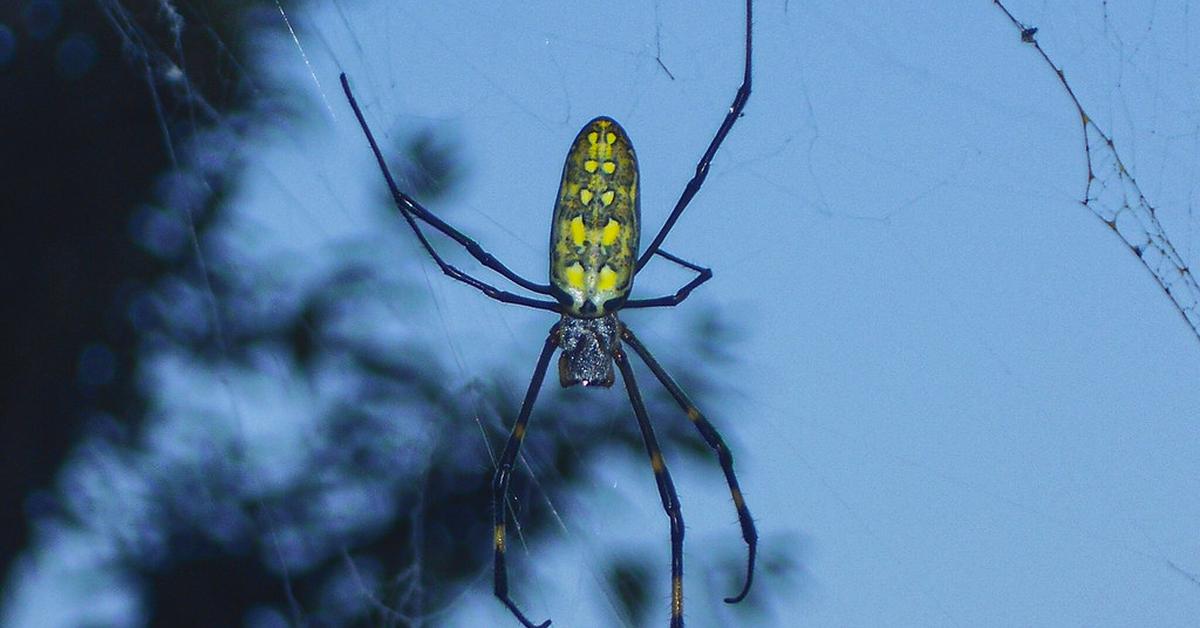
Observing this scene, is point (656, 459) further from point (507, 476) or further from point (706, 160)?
point (706, 160)

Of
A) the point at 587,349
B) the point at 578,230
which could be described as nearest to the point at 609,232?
the point at 578,230

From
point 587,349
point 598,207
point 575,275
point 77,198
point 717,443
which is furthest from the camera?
point 77,198

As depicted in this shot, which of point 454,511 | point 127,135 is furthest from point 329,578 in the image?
point 127,135

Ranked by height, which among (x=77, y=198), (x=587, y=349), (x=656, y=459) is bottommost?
(x=656, y=459)

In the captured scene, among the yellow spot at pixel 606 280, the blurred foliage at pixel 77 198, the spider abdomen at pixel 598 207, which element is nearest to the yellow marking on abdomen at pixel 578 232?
the spider abdomen at pixel 598 207

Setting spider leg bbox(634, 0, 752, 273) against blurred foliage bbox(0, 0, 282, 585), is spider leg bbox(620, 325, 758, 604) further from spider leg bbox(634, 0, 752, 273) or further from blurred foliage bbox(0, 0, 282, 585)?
blurred foliage bbox(0, 0, 282, 585)

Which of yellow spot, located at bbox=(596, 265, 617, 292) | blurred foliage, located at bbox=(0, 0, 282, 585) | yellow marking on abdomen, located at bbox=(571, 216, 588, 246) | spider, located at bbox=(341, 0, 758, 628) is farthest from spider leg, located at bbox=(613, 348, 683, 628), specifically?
blurred foliage, located at bbox=(0, 0, 282, 585)

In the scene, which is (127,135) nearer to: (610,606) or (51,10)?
(51,10)

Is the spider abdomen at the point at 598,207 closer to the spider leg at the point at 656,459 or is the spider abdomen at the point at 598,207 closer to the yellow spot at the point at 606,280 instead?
the yellow spot at the point at 606,280
